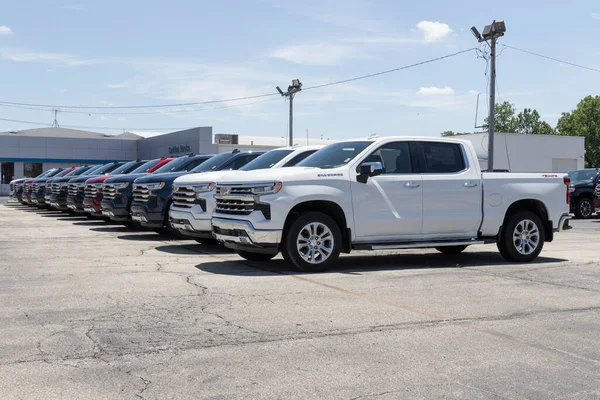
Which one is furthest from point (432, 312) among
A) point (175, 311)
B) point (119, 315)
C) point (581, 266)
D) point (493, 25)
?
point (493, 25)

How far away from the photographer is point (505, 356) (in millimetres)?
5637

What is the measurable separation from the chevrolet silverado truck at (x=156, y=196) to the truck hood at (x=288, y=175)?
383 centimetres

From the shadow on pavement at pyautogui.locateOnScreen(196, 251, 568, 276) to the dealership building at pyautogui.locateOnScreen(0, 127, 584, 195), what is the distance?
37882mm

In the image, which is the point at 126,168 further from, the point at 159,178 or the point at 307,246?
the point at 307,246

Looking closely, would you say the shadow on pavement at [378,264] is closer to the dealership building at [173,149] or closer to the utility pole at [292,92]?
the utility pole at [292,92]

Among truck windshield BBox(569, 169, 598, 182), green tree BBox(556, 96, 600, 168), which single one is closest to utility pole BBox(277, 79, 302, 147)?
truck windshield BBox(569, 169, 598, 182)

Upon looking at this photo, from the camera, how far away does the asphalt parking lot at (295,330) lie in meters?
4.87

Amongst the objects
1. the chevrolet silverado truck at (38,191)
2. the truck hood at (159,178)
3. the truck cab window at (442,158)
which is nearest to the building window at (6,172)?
the chevrolet silverado truck at (38,191)

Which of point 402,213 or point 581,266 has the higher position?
point 402,213

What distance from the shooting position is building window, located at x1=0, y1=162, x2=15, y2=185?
6431 centimetres

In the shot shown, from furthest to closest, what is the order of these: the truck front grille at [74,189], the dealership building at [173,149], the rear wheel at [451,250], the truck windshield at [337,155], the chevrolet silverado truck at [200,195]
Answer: the dealership building at [173,149] < the truck front grille at [74,189] < the rear wheel at [451,250] < the chevrolet silverado truck at [200,195] < the truck windshield at [337,155]

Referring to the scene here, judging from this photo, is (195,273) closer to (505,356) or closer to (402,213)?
(402,213)

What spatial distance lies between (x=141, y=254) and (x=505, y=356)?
7.80m

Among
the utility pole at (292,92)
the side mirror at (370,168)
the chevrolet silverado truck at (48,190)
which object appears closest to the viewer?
the side mirror at (370,168)
